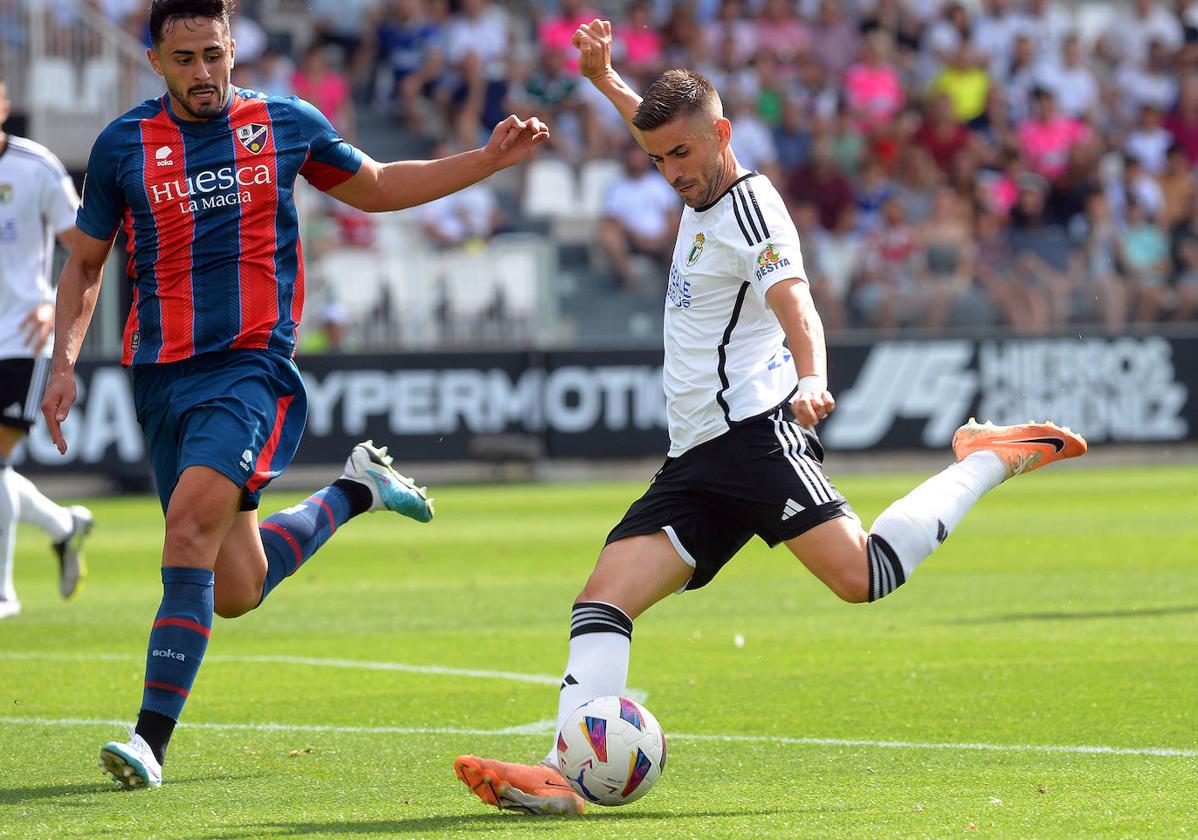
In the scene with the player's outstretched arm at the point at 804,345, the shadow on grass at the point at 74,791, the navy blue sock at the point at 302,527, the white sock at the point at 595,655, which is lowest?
the shadow on grass at the point at 74,791

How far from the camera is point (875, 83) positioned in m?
24.6

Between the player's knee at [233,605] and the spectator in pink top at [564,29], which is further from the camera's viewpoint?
the spectator in pink top at [564,29]

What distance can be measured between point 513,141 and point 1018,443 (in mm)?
1941

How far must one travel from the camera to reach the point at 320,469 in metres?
19.8

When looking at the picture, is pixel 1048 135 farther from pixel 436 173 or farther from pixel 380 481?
pixel 436 173

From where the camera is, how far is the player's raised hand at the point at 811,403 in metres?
4.95

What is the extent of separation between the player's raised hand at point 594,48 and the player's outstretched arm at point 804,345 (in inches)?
54.9

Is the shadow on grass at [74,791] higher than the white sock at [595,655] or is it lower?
lower

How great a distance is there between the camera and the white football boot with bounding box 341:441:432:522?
22.8 feet

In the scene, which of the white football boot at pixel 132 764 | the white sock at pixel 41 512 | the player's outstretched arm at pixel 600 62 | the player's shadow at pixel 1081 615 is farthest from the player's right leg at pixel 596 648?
the white sock at pixel 41 512

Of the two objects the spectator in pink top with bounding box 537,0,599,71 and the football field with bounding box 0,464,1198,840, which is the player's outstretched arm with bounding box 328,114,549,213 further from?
the spectator in pink top with bounding box 537,0,599,71

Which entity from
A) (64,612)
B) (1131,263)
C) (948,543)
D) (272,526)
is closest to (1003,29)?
(1131,263)

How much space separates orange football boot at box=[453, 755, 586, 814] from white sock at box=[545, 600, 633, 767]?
173mm

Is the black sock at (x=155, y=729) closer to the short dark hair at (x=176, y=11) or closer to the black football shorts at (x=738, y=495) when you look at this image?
the black football shorts at (x=738, y=495)
